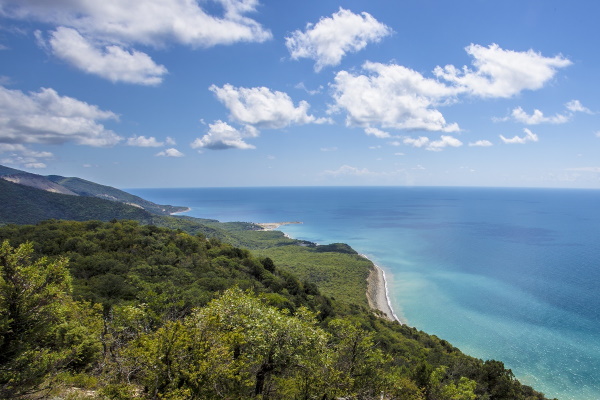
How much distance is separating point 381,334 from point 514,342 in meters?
27.5

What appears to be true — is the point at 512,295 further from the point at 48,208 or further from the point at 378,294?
the point at 48,208

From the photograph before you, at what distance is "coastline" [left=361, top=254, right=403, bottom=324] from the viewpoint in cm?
6664

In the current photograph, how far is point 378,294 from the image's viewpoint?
7644 centimetres

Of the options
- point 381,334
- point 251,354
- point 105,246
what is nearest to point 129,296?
point 105,246

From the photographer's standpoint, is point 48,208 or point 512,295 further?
point 48,208

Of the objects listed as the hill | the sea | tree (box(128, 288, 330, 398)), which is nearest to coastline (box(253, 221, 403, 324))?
the sea

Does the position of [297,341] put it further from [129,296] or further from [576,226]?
[576,226]

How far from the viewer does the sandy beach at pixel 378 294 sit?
6702 centimetres

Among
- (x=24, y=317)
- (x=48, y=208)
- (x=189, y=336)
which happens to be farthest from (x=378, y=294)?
(x=48, y=208)

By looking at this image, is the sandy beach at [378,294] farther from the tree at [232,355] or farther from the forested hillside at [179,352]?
the tree at [232,355]

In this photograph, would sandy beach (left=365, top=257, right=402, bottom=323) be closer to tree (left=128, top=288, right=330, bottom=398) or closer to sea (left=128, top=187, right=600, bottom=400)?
sea (left=128, top=187, right=600, bottom=400)

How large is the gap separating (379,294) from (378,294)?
358 millimetres

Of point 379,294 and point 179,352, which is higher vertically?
point 179,352

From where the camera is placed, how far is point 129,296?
3384 centimetres
